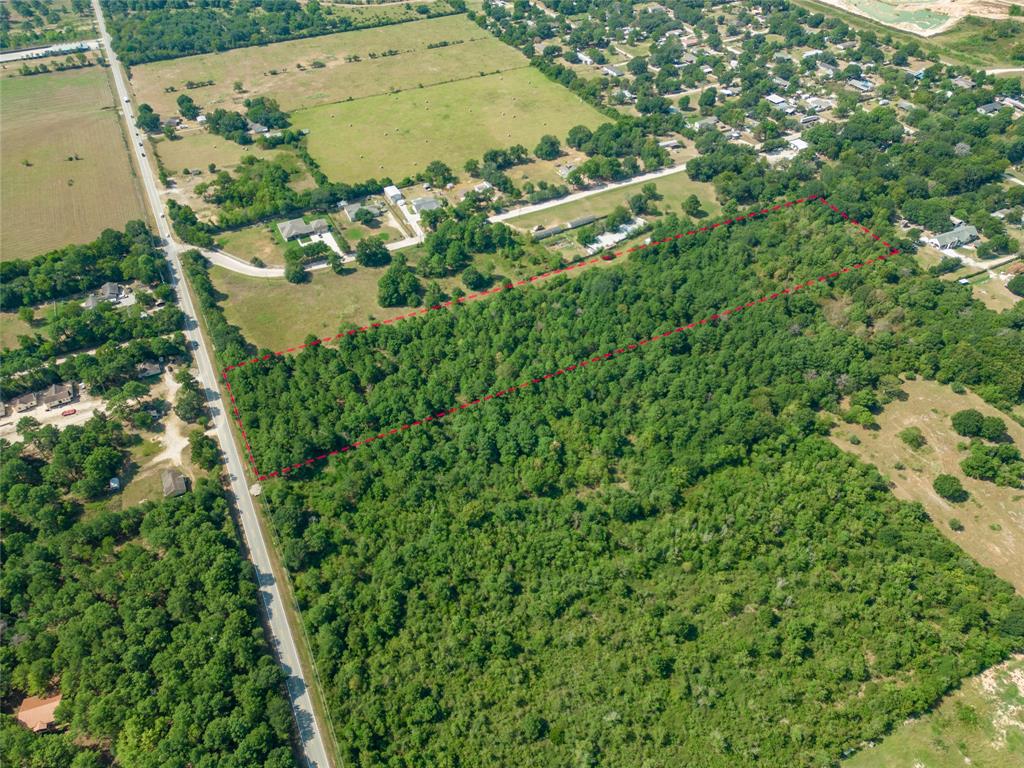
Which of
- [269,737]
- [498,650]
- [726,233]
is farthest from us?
[726,233]

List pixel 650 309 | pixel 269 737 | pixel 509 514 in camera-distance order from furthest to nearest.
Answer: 1. pixel 650 309
2. pixel 509 514
3. pixel 269 737

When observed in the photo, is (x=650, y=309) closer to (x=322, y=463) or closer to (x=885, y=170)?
(x=322, y=463)

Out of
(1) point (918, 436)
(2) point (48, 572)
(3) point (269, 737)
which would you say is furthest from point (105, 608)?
(1) point (918, 436)

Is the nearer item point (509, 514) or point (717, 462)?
point (509, 514)

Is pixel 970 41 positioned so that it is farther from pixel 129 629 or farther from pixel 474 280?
pixel 129 629

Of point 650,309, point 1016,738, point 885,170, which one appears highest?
point 885,170

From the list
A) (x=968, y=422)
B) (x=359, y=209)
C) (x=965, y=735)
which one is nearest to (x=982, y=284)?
(x=968, y=422)

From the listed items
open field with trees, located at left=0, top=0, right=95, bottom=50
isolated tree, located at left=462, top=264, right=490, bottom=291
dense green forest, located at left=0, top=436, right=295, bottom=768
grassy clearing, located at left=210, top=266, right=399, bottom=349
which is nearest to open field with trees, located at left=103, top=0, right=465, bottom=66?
open field with trees, located at left=0, top=0, right=95, bottom=50
